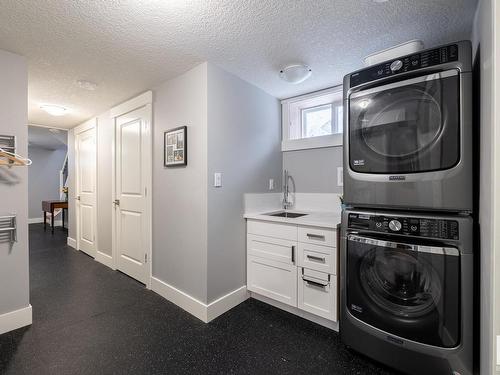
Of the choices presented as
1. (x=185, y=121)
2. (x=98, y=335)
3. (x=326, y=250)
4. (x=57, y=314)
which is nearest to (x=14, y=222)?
(x=57, y=314)

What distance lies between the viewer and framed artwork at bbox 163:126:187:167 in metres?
2.17

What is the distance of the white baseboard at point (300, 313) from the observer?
6.20 ft

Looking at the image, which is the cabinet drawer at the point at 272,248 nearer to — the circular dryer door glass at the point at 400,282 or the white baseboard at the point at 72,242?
the circular dryer door glass at the point at 400,282

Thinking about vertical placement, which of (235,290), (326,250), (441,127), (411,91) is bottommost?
(235,290)

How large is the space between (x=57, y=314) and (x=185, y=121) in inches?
81.4

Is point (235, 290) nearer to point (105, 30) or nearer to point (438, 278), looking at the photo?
point (438, 278)

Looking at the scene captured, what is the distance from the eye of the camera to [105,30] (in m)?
1.59

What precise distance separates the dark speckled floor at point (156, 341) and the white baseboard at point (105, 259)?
71 centimetres

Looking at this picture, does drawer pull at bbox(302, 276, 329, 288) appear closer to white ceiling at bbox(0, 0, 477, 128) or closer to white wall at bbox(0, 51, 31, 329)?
white ceiling at bbox(0, 0, 477, 128)

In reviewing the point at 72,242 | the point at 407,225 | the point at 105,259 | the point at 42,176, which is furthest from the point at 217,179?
the point at 42,176

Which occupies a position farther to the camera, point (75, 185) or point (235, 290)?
point (75, 185)

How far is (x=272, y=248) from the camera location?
7.16 ft

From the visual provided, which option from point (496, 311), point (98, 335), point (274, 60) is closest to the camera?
point (496, 311)

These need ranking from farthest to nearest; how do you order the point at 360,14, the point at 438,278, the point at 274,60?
the point at 274,60, the point at 360,14, the point at 438,278
